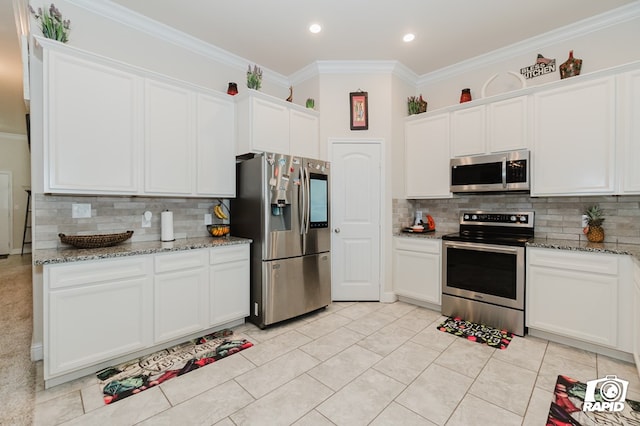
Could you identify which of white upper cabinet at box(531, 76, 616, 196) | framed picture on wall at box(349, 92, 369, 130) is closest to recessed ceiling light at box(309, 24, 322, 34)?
framed picture on wall at box(349, 92, 369, 130)

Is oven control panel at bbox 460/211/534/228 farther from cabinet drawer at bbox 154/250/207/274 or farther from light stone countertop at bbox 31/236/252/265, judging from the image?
cabinet drawer at bbox 154/250/207/274

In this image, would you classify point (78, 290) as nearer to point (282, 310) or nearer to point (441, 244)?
point (282, 310)

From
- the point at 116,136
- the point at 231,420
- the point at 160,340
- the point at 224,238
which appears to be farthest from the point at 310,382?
the point at 116,136

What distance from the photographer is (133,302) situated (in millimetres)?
2271

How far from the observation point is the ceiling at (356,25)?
262 centimetres

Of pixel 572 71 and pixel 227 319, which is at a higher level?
pixel 572 71

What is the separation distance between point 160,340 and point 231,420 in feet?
3.68

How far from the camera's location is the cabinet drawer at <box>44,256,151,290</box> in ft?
6.40

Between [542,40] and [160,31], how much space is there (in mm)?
4026

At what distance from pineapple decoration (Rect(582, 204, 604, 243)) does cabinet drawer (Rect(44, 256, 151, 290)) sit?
398 cm

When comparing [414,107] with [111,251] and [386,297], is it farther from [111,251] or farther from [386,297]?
[111,251]

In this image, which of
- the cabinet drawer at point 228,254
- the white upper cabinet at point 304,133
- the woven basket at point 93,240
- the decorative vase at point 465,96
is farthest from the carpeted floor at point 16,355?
the decorative vase at point 465,96

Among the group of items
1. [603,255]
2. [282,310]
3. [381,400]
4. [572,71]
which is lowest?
[381,400]

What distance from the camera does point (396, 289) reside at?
3.75m
